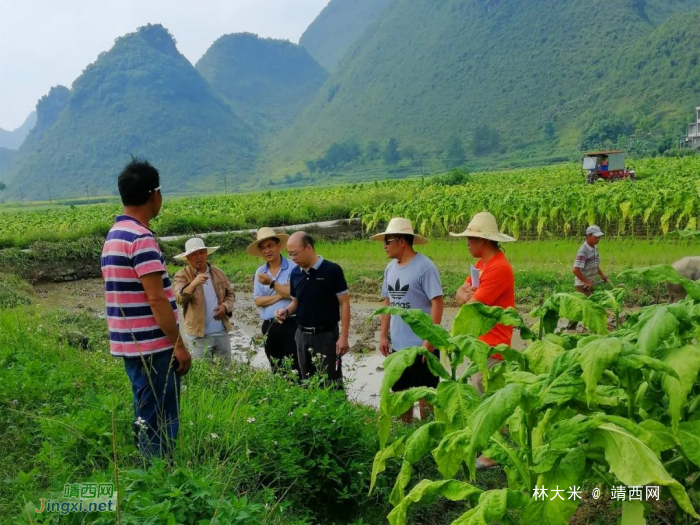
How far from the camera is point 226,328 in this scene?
5.86 metres

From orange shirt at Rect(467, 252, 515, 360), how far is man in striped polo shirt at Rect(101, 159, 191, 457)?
210cm

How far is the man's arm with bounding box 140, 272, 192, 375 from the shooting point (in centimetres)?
344

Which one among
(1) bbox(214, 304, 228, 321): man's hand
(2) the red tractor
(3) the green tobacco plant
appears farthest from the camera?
(2) the red tractor

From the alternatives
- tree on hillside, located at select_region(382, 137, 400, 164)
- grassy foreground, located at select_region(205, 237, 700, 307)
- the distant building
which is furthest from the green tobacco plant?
tree on hillside, located at select_region(382, 137, 400, 164)

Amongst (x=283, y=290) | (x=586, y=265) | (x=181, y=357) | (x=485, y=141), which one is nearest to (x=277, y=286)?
(x=283, y=290)

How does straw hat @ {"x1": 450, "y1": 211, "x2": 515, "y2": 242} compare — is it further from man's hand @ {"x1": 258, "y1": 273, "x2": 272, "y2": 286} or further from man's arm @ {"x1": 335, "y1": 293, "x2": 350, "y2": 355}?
man's hand @ {"x1": 258, "y1": 273, "x2": 272, "y2": 286}

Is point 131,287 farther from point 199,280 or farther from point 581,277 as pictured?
point 581,277

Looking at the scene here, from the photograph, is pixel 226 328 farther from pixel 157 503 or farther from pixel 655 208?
pixel 655 208

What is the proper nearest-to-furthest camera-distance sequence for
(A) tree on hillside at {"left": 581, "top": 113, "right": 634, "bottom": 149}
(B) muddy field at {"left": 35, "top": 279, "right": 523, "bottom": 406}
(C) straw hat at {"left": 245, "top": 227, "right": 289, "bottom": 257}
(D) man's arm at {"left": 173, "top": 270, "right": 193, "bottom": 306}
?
(D) man's arm at {"left": 173, "top": 270, "right": 193, "bottom": 306}, (C) straw hat at {"left": 245, "top": 227, "right": 289, "bottom": 257}, (B) muddy field at {"left": 35, "top": 279, "right": 523, "bottom": 406}, (A) tree on hillside at {"left": 581, "top": 113, "right": 634, "bottom": 149}

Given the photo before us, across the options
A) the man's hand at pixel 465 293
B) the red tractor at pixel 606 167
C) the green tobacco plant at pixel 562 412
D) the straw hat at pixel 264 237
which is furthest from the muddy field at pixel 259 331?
the red tractor at pixel 606 167

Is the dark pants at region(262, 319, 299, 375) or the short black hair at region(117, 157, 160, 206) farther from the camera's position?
the dark pants at region(262, 319, 299, 375)

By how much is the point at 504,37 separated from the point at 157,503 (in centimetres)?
12599

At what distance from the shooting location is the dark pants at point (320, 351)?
17.5 ft

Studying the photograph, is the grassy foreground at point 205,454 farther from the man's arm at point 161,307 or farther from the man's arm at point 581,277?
the man's arm at point 581,277
